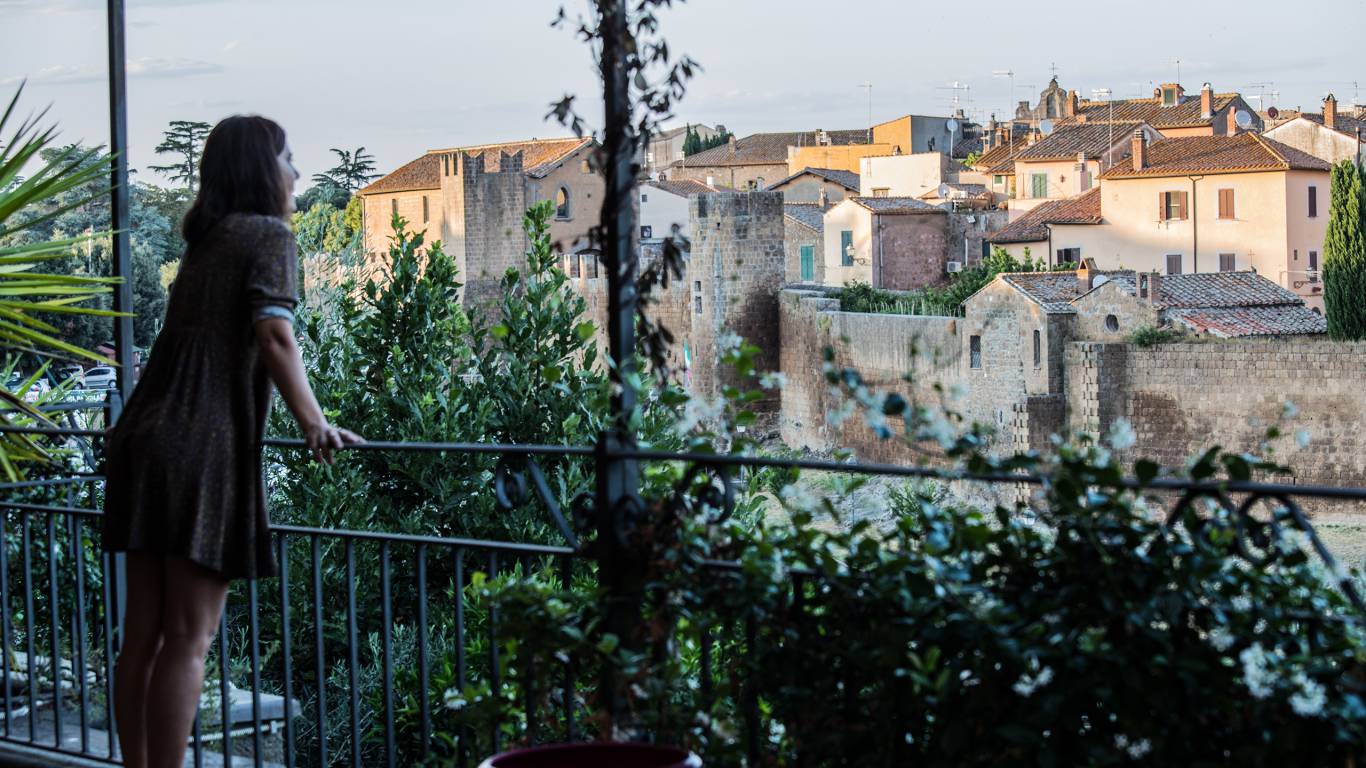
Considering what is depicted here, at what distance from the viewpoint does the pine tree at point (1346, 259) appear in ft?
97.8

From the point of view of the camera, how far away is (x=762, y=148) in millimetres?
71312

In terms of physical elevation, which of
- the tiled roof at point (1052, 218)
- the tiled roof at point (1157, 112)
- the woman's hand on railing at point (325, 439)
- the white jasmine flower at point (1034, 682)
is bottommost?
the white jasmine flower at point (1034, 682)

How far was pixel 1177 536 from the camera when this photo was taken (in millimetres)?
1883

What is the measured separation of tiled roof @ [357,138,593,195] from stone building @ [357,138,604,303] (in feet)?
0.16

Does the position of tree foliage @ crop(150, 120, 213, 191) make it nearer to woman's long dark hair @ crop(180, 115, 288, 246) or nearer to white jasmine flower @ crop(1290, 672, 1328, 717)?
woman's long dark hair @ crop(180, 115, 288, 246)

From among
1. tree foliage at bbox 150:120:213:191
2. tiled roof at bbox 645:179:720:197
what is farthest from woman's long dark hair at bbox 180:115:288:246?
tiled roof at bbox 645:179:720:197

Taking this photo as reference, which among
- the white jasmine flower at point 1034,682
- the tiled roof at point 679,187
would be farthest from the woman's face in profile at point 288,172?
the tiled roof at point 679,187

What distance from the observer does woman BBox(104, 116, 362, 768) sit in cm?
254

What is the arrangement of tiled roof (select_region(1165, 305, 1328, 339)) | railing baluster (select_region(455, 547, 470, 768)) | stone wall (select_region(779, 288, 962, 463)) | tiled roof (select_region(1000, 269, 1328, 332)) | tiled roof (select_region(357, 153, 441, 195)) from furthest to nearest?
tiled roof (select_region(357, 153, 441, 195)) → stone wall (select_region(779, 288, 962, 463)) → tiled roof (select_region(1000, 269, 1328, 332)) → tiled roof (select_region(1165, 305, 1328, 339)) → railing baluster (select_region(455, 547, 470, 768))

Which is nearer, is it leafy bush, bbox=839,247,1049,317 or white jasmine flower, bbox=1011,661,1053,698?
white jasmine flower, bbox=1011,661,1053,698

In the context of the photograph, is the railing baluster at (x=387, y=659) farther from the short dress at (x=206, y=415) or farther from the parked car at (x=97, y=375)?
the parked car at (x=97, y=375)

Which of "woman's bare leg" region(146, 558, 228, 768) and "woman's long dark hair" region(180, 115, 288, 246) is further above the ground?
"woman's long dark hair" region(180, 115, 288, 246)

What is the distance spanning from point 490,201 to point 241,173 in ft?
150

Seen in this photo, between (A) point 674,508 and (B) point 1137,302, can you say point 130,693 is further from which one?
(B) point 1137,302
